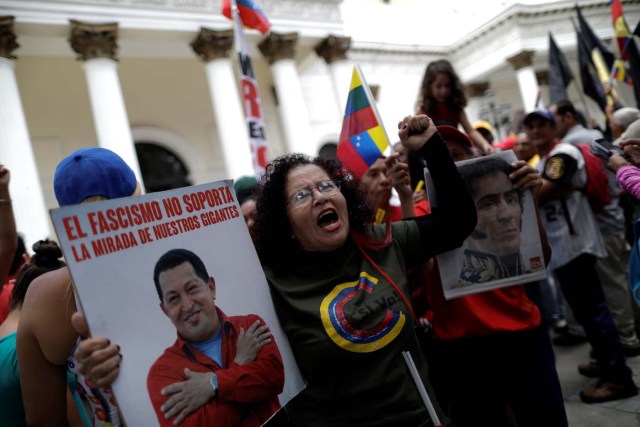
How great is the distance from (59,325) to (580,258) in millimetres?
3061

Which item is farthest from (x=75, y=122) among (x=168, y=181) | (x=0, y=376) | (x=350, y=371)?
(x=350, y=371)

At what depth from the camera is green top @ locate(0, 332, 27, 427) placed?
1513 millimetres

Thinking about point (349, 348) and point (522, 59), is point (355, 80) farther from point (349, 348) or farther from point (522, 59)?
point (522, 59)

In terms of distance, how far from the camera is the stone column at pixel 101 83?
789 cm

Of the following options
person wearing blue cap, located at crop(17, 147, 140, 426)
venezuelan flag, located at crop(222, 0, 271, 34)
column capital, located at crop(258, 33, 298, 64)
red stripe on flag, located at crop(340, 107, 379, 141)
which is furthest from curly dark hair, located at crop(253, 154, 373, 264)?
column capital, located at crop(258, 33, 298, 64)

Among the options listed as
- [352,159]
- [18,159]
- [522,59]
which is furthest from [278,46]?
[522,59]

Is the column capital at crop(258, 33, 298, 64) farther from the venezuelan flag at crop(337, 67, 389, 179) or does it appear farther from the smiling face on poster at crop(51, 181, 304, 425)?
the smiling face on poster at crop(51, 181, 304, 425)

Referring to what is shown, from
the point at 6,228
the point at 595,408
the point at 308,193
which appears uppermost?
the point at 6,228

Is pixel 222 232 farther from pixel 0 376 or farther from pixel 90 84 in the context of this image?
pixel 90 84

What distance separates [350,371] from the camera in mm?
1440

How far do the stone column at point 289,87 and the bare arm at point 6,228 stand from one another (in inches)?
346

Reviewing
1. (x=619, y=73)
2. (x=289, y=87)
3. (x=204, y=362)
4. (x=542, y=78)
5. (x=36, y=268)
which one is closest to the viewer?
(x=204, y=362)

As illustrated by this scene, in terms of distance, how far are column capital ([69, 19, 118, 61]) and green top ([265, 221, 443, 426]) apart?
8127 millimetres

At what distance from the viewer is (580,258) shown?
300cm
